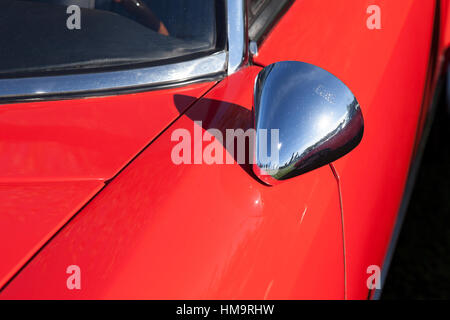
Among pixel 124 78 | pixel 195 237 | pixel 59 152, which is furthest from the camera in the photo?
pixel 124 78

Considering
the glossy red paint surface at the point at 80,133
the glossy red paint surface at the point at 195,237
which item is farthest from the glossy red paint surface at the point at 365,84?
the glossy red paint surface at the point at 80,133

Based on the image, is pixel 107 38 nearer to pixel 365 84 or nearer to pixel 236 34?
pixel 236 34

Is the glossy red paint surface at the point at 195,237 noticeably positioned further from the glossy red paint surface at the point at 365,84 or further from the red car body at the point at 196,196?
the glossy red paint surface at the point at 365,84

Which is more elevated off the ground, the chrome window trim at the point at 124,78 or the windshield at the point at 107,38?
the windshield at the point at 107,38

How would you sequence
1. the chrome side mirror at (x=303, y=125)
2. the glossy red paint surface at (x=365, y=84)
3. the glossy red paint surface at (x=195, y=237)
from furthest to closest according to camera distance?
the glossy red paint surface at (x=365, y=84) → the chrome side mirror at (x=303, y=125) → the glossy red paint surface at (x=195, y=237)

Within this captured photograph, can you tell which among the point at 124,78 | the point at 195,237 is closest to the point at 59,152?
the point at 124,78

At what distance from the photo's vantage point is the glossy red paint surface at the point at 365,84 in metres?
1.39

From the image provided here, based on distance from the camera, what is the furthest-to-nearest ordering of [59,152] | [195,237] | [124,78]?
[124,78] < [59,152] < [195,237]

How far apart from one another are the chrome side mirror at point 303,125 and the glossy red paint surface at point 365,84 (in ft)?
0.70

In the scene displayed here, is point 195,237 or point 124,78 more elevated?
point 124,78

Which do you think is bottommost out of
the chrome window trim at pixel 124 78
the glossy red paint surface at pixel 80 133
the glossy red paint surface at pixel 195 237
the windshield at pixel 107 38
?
the glossy red paint surface at pixel 195 237

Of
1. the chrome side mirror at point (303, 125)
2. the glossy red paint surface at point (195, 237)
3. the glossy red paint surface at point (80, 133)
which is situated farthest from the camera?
the glossy red paint surface at point (80, 133)

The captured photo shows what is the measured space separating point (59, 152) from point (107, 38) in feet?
1.18

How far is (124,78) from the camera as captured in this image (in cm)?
141
